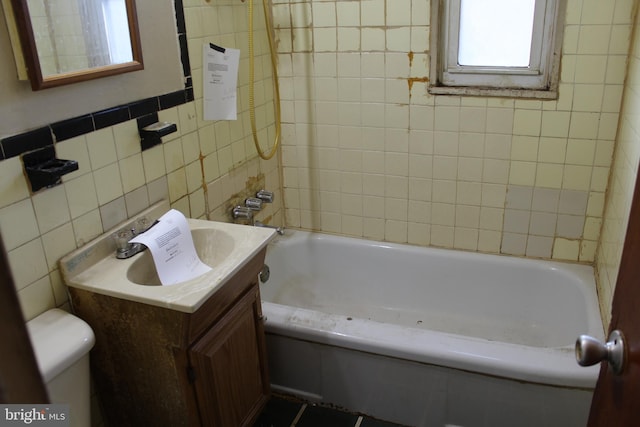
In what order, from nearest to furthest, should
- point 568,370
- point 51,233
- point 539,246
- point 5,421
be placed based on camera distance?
point 5,421 < point 51,233 < point 568,370 < point 539,246

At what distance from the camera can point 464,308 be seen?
2.36 m

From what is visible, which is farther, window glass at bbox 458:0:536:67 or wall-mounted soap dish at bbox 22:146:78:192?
window glass at bbox 458:0:536:67

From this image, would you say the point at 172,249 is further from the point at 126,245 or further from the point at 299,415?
the point at 299,415

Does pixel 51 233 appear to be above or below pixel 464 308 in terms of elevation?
above

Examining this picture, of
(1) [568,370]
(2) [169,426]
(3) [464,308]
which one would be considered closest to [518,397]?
(1) [568,370]

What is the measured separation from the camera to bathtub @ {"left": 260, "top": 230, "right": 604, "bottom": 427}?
5.48 ft

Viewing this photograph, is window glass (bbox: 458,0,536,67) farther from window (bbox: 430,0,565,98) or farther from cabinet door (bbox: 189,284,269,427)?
cabinet door (bbox: 189,284,269,427)

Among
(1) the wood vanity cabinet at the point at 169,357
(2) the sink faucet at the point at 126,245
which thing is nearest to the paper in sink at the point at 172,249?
(2) the sink faucet at the point at 126,245

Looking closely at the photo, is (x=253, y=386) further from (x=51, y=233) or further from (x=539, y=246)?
(x=539, y=246)

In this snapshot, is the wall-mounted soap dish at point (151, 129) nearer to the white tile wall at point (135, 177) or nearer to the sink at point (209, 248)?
the white tile wall at point (135, 177)

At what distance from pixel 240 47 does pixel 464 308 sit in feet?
4.84

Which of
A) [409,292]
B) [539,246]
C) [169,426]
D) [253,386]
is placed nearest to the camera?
[169,426]

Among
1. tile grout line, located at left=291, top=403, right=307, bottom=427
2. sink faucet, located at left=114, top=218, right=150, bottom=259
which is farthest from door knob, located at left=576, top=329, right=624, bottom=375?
tile grout line, located at left=291, top=403, right=307, bottom=427

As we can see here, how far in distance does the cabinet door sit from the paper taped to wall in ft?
2.32
